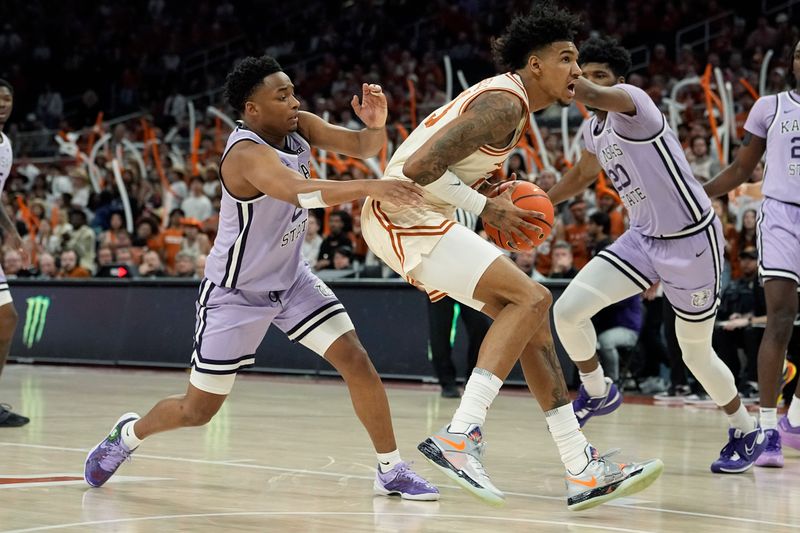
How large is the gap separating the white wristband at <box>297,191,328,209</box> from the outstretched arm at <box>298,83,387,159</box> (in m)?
0.66

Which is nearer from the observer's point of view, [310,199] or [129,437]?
[310,199]

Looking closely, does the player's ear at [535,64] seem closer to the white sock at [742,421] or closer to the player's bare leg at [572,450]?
the player's bare leg at [572,450]

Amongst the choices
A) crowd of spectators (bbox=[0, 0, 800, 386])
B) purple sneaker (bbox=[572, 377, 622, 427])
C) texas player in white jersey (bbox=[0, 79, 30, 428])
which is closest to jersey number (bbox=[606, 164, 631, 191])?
purple sneaker (bbox=[572, 377, 622, 427])

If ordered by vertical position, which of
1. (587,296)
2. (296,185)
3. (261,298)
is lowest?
(587,296)

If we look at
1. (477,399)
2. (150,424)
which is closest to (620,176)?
(477,399)

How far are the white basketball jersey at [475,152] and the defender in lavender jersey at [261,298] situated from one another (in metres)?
0.35

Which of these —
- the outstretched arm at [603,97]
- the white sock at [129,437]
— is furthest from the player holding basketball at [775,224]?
the white sock at [129,437]

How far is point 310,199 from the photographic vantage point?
456 cm

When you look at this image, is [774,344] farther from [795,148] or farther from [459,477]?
[459,477]

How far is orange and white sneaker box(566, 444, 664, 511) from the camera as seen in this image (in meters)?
4.59

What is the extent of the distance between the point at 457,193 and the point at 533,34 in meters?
0.81

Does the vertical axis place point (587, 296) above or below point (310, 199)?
below

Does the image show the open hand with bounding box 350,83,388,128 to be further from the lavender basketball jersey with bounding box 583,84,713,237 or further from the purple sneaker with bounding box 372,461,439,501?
the purple sneaker with bounding box 372,461,439,501

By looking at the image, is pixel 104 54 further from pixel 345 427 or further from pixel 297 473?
pixel 297 473
